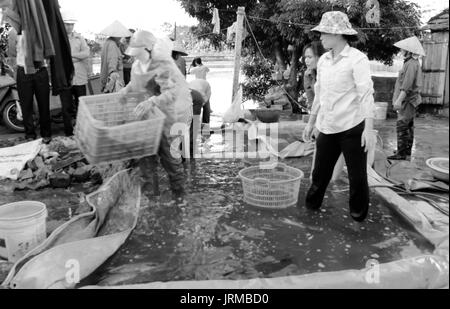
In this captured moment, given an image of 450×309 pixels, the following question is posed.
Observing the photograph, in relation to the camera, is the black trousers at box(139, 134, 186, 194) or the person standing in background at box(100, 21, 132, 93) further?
the person standing in background at box(100, 21, 132, 93)

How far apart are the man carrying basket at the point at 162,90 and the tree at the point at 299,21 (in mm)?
5399

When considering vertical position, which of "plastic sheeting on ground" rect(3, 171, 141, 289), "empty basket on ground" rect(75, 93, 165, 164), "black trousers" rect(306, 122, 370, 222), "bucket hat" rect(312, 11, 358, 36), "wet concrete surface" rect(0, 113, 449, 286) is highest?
"bucket hat" rect(312, 11, 358, 36)

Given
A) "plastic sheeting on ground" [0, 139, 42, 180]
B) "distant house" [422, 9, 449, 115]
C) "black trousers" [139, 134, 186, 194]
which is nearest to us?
"black trousers" [139, 134, 186, 194]

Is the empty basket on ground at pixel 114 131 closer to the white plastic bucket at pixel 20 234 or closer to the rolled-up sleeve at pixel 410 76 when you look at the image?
the white plastic bucket at pixel 20 234

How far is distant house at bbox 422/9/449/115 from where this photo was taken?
1033cm

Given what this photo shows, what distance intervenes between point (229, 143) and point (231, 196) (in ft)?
8.09

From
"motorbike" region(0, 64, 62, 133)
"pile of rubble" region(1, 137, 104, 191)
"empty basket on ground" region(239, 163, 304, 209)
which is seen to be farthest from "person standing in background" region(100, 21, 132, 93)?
"empty basket on ground" region(239, 163, 304, 209)

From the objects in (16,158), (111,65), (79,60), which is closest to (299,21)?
(111,65)

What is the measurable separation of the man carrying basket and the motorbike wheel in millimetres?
4257

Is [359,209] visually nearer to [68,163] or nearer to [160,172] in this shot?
[160,172]

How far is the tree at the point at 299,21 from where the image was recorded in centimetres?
885

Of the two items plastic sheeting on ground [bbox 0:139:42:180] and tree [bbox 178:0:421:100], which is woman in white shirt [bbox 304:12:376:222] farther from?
tree [bbox 178:0:421:100]
